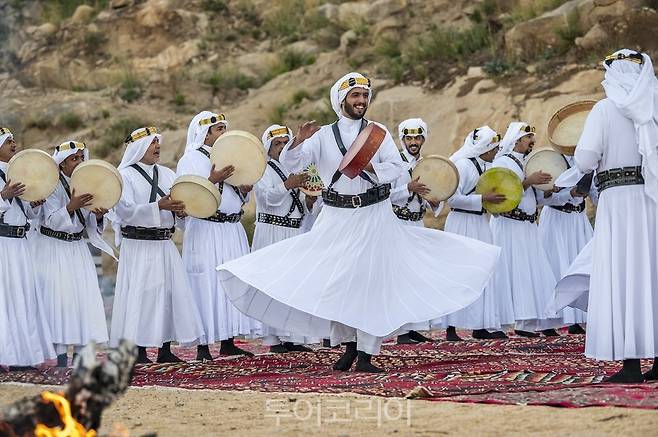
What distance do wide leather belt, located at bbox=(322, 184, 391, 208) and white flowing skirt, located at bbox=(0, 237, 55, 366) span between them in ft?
8.95

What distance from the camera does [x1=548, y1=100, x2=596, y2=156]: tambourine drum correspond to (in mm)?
10984

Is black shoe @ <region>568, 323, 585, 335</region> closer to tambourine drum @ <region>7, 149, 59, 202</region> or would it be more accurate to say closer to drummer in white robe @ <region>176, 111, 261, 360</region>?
drummer in white robe @ <region>176, 111, 261, 360</region>

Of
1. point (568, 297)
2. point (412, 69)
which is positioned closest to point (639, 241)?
point (568, 297)

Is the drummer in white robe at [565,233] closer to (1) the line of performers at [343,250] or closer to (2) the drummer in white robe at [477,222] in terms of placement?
(1) the line of performers at [343,250]

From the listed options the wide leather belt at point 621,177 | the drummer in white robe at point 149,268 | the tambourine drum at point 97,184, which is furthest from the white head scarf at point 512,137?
the wide leather belt at point 621,177

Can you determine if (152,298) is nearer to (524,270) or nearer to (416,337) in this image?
(416,337)

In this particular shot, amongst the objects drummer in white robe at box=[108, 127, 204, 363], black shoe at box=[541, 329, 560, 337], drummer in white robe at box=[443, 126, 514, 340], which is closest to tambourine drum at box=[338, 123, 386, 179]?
drummer in white robe at box=[108, 127, 204, 363]

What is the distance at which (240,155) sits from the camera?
1138 cm

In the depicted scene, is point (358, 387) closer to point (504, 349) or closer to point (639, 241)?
point (639, 241)

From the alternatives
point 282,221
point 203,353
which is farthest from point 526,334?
point 203,353

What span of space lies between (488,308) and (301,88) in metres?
13.3

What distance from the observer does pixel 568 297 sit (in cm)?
973

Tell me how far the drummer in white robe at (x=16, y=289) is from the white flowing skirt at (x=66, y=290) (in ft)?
0.73

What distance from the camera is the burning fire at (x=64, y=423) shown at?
16.0 feet
